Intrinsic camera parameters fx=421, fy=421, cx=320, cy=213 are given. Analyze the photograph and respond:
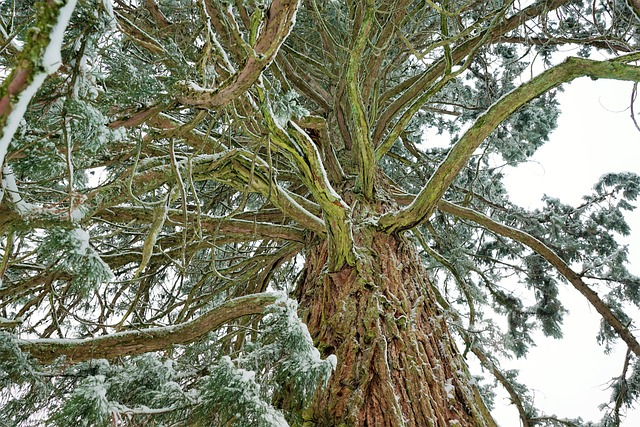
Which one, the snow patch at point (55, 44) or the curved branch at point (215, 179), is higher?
the curved branch at point (215, 179)

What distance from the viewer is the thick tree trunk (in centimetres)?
146

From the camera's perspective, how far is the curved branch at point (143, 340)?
1721 millimetres

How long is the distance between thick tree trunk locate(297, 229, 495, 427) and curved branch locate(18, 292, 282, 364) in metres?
0.33

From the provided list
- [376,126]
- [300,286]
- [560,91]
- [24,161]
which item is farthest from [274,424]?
[560,91]

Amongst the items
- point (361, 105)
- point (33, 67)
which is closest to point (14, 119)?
point (33, 67)

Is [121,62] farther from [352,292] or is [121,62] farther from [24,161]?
[352,292]

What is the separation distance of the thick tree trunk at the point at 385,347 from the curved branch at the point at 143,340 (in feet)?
1.07

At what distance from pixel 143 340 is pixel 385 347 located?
1.03m

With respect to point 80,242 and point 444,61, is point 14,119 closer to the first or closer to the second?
point 80,242

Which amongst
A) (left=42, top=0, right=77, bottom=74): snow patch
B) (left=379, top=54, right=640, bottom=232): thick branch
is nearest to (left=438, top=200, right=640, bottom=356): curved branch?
(left=379, top=54, right=640, bottom=232): thick branch

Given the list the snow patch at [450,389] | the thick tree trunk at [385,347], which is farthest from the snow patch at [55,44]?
the snow patch at [450,389]

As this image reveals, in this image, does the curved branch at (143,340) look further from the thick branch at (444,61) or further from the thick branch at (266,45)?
the thick branch at (444,61)

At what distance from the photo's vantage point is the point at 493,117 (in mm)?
1821

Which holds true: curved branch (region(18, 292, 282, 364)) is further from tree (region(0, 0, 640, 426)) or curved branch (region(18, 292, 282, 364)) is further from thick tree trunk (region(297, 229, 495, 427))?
thick tree trunk (region(297, 229, 495, 427))
